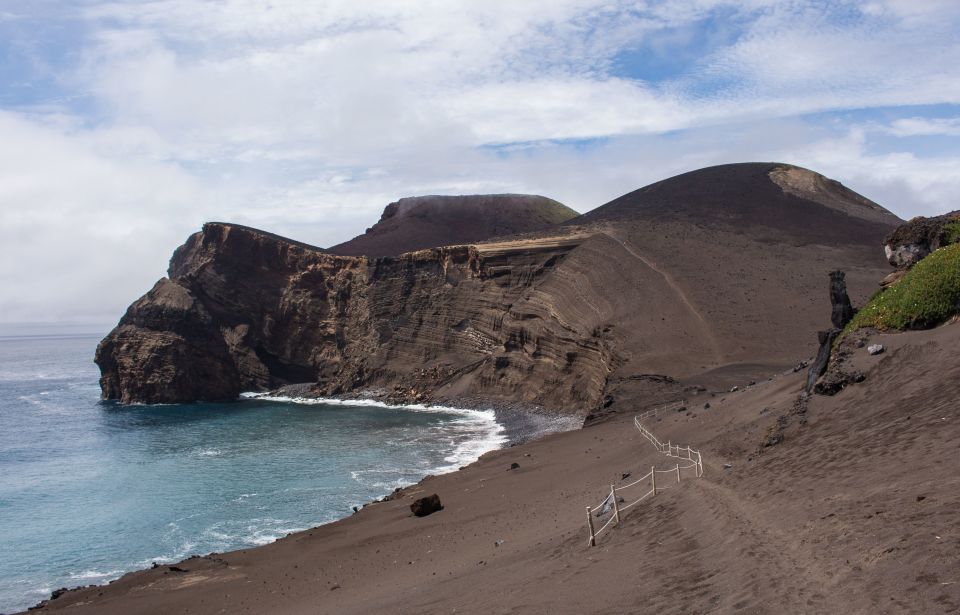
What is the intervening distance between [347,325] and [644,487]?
58076 millimetres

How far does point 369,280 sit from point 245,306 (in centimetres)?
1410

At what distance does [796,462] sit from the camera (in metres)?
13.7

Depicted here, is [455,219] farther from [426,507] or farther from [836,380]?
[836,380]

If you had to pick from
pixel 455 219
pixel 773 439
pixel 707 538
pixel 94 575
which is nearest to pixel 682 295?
pixel 773 439

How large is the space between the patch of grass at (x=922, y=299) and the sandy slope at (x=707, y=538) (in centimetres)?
109

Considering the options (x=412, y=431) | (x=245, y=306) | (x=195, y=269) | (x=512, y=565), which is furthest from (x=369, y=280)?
(x=512, y=565)

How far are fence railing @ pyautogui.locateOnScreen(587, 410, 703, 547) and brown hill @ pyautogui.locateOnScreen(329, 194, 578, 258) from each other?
92432 millimetres

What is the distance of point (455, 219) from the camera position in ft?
420

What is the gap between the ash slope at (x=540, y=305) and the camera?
1860 inches

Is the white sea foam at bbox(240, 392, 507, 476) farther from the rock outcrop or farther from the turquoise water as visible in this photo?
the rock outcrop

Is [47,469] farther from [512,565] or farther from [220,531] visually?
[512,565]

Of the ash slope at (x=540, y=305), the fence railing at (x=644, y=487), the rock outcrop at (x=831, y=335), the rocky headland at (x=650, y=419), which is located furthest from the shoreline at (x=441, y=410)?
the rock outcrop at (x=831, y=335)

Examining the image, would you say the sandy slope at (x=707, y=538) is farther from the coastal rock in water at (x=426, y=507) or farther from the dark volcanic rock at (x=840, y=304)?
the dark volcanic rock at (x=840, y=304)

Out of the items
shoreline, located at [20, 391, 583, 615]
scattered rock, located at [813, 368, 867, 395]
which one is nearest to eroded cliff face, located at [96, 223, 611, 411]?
shoreline, located at [20, 391, 583, 615]
